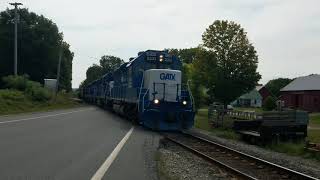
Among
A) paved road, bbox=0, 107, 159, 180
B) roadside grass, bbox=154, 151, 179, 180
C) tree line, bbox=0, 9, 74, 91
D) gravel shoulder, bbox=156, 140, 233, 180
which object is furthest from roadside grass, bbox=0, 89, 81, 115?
roadside grass, bbox=154, 151, 179, 180

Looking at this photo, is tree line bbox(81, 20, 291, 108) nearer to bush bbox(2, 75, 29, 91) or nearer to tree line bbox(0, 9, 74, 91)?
bush bbox(2, 75, 29, 91)

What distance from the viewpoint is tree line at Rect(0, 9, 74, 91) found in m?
83.0

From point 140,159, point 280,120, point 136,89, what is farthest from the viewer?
point 136,89

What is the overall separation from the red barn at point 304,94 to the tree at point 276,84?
180 feet

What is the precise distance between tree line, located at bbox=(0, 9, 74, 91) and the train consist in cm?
5552

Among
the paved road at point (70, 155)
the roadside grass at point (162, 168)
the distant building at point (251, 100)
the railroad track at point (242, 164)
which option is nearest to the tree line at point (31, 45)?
the distant building at point (251, 100)

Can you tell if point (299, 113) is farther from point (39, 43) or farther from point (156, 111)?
point (39, 43)

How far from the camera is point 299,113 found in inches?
945

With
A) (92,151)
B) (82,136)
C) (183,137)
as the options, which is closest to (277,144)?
(183,137)

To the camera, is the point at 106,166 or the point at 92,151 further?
the point at 92,151

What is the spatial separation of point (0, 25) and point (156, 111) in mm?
65440

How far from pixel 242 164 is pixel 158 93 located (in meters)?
12.3

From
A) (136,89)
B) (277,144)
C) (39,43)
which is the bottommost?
(277,144)

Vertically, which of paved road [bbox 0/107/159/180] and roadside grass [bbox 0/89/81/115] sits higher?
roadside grass [bbox 0/89/81/115]
